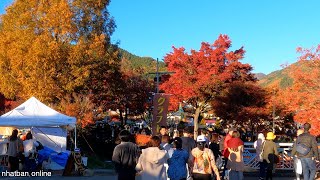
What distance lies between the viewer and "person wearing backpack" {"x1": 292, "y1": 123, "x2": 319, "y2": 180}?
10.4 metres

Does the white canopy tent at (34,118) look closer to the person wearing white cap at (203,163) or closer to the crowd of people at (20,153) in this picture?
the crowd of people at (20,153)

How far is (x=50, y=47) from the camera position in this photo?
2514cm


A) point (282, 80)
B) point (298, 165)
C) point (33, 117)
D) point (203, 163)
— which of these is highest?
point (282, 80)

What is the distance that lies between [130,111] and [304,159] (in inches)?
1233

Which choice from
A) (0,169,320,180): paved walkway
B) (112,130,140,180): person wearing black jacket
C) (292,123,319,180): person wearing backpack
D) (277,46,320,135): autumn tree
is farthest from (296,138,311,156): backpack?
(277,46,320,135): autumn tree

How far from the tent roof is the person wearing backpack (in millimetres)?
8724

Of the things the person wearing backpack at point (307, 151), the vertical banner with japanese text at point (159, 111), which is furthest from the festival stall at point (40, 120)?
the person wearing backpack at point (307, 151)

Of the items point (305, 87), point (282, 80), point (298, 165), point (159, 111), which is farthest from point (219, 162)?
point (282, 80)

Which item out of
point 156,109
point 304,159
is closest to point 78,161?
point 156,109

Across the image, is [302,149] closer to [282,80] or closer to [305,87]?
[305,87]

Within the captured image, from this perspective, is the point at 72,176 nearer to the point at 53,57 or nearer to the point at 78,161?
the point at 78,161

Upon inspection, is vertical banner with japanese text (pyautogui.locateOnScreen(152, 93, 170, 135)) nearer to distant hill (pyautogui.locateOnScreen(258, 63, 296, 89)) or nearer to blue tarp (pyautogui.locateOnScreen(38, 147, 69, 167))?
blue tarp (pyautogui.locateOnScreen(38, 147, 69, 167))

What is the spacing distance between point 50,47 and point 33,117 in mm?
9925

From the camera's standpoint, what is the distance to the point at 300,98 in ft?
77.0
